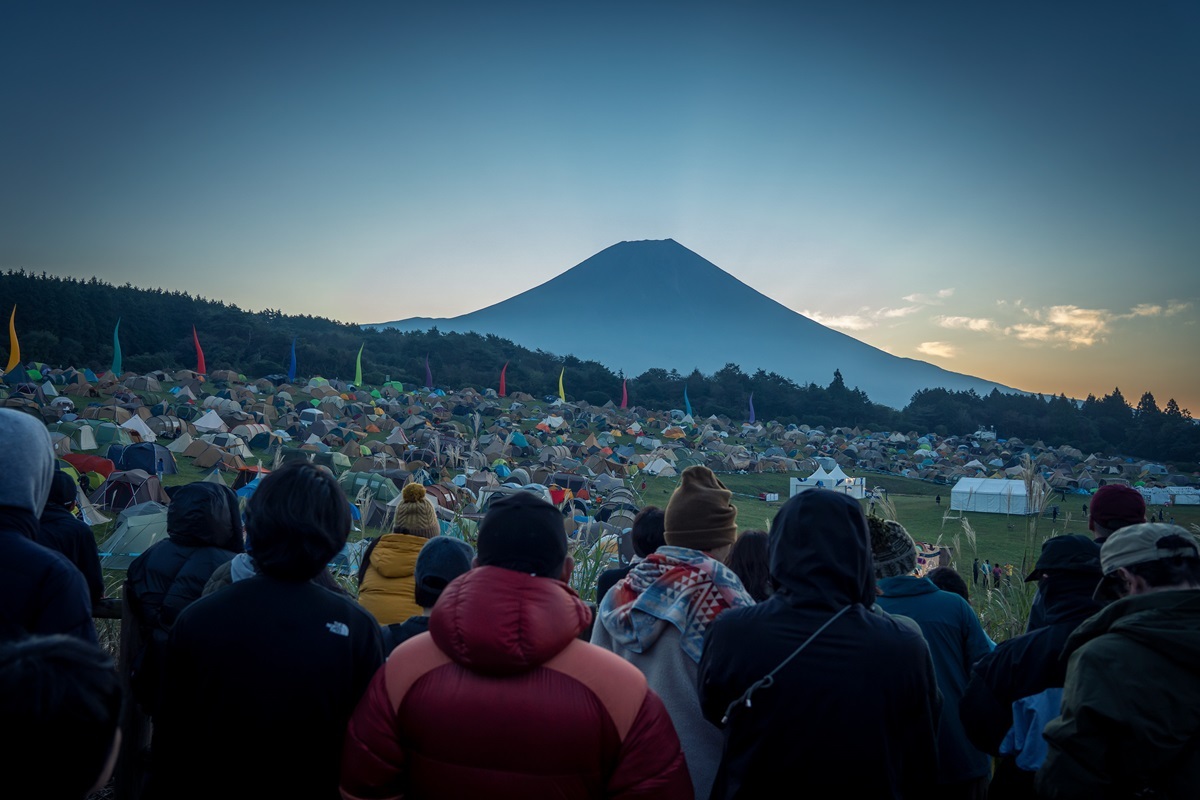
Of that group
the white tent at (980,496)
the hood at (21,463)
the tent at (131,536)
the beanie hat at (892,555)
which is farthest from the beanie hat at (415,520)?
the white tent at (980,496)

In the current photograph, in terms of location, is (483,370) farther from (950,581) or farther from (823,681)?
(823,681)

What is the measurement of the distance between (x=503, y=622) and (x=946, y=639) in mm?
1660

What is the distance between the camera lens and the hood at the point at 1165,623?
150 centimetres

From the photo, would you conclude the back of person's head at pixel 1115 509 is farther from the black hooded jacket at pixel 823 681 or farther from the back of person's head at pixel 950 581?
the black hooded jacket at pixel 823 681

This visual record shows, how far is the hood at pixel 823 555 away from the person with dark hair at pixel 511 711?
16.7 inches

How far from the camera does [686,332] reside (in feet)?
589

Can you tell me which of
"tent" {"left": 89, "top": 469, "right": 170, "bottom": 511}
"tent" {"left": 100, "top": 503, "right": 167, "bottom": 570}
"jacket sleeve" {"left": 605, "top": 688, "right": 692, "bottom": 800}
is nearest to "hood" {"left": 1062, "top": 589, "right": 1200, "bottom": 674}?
"jacket sleeve" {"left": 605, "top": 688, "right": 692, "bottom": 800}

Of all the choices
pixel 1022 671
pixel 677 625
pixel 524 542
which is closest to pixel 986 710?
pixel 1022 671

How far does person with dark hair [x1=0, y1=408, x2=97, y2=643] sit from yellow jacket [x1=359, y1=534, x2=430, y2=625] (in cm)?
107

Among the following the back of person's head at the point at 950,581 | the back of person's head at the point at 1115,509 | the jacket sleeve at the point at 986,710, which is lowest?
the jacket sleeve at the point at 986,710

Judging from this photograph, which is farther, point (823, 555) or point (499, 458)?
point (499, 458)

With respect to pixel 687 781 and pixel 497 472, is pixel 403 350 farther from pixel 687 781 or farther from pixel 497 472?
pixel 687 781

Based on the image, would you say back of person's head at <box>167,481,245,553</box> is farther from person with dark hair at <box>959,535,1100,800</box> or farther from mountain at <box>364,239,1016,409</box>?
mountain at <box>364,239,1016,409</box>

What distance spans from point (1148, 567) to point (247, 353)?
188ft
